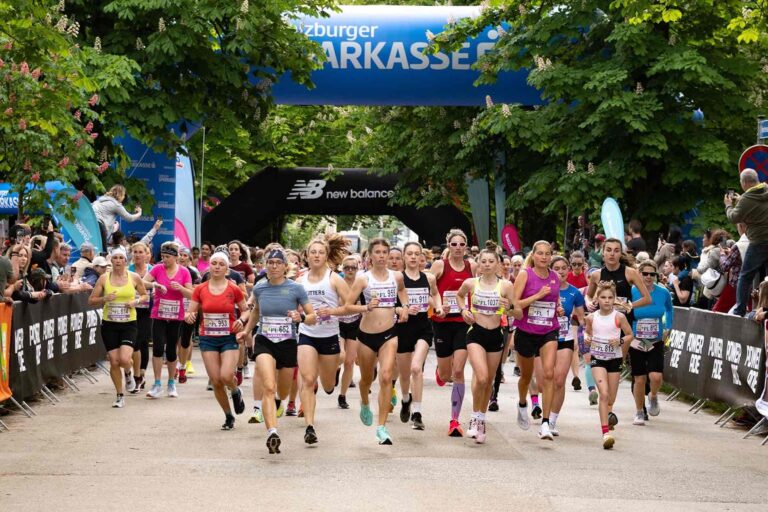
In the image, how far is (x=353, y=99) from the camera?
2752 centimetres

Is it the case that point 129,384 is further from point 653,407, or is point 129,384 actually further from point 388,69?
point 388,69

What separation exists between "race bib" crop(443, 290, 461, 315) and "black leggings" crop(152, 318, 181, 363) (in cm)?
425

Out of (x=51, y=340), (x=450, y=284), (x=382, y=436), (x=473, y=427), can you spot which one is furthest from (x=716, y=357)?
(x=51, y=340)

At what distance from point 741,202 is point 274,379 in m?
6.10

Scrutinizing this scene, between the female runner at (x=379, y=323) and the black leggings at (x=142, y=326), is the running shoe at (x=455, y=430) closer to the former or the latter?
the female runner at (x=379, y=323)

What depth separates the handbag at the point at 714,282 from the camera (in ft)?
57.0

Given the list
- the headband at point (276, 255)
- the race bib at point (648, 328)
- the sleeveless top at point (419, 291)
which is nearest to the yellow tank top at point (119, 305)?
the sleeveless top at point (419, 291)

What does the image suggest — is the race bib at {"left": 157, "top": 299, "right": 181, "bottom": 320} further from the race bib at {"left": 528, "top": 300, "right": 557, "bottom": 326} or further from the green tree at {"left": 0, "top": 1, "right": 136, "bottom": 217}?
the race bib at {"left": 528, "top": 300, "right": 557, "bottom": 326}

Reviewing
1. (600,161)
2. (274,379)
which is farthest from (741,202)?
(600,161)

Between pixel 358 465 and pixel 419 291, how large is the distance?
2.96 meters

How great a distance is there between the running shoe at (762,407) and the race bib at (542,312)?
2.40 meters

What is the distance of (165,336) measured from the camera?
16891mm

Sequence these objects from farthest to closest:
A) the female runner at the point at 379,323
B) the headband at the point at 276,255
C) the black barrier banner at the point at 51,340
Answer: the black barrier banner at the point at 51,340
the female runner at the point at 379,323
the headband at the point at 276,255

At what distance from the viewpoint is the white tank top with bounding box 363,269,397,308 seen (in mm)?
12438
